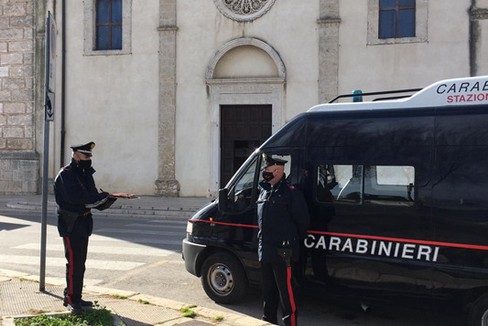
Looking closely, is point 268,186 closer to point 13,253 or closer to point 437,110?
point 437,110

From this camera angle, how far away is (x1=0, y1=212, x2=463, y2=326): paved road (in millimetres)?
5855

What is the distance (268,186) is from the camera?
5082 mm

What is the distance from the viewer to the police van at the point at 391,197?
15.8ft

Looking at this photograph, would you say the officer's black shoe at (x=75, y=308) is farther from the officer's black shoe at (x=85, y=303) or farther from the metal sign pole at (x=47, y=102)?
the metal sign pole at (x=47, y=102)

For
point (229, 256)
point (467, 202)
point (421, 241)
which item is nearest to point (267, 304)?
point (229, 256)

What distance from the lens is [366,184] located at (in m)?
5.34

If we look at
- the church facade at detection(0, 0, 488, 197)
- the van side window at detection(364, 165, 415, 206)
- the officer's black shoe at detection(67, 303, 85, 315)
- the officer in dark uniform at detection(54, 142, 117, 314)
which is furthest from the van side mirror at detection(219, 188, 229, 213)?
the church facade at detection(0, 0, 488, 197)

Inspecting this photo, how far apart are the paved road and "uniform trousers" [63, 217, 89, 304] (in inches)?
56.9

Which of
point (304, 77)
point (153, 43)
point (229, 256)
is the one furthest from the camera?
point (153, 43)

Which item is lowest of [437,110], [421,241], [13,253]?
[13,253]

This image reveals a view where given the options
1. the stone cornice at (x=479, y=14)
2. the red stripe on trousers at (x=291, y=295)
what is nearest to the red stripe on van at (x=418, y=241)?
the red stripe on trousers at (x=291, y=295)

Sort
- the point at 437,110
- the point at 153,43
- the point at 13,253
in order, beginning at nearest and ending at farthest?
the point at 437,110 < the point at 13,253 < the point at 153,43

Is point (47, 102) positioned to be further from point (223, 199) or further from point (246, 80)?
point (246, 80)

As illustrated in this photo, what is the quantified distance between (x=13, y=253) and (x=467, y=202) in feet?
24.5
